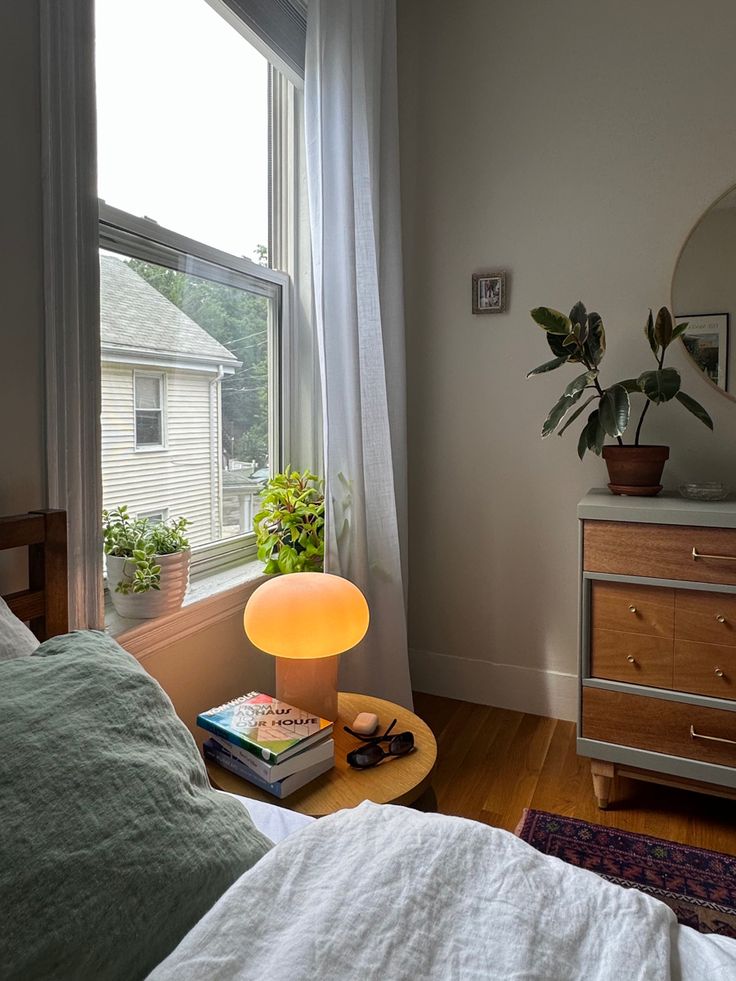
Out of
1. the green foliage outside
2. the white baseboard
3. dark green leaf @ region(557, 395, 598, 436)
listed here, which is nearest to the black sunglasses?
the green foliage outside

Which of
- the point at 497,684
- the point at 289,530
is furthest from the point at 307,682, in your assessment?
the point at 497,684

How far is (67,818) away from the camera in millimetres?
611

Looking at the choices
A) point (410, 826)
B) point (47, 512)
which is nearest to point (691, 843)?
point (410, 826)

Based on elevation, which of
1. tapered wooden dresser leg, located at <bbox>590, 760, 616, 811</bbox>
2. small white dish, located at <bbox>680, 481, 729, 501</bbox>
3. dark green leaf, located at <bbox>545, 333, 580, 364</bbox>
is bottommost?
tapered wooden dresser leg, located at <bbox>590, 760, 616, 811</bbox>

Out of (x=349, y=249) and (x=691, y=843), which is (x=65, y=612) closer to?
(x=349, y=249)

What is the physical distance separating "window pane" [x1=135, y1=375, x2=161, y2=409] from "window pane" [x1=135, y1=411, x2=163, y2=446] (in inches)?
0.8

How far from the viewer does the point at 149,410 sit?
1.75 m

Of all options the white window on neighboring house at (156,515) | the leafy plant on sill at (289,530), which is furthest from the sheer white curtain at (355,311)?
the white window on neighboring house at (156,515)

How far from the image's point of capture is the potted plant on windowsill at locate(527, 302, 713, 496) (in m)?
2.00

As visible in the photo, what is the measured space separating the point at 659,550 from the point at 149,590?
1.33m

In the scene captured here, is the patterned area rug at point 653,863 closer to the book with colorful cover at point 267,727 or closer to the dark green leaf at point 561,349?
the book with colorful cover at point 267,727

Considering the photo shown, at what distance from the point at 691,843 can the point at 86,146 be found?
219cm

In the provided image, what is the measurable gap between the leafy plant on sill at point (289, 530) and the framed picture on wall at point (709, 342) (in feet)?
4.34

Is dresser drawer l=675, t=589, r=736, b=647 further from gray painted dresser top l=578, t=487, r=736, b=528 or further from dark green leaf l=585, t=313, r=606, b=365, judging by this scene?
dark green leaf l=585, t=313, r=606, b=365
